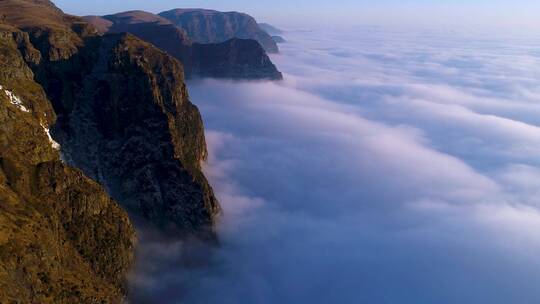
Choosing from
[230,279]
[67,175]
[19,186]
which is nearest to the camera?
[19,186]

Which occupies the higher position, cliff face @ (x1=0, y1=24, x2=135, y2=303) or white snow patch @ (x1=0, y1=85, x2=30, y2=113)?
white snow patch @ (x1=0, y1=85, x2=30, y2=113)

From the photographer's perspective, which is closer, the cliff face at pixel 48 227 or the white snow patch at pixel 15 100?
the cliff face at pixel 48 227

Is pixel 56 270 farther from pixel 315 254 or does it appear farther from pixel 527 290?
pixel 527 290

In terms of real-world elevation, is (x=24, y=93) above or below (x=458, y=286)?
above

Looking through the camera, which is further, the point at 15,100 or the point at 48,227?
the point at 15,100

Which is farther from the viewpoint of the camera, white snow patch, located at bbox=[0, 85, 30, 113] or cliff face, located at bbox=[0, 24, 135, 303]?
white snow patch, located at bbox=[0, 85, 30, 113]

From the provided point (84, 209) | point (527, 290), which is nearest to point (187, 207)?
→ point (84, 209)

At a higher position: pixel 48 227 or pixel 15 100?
pixel 15 100

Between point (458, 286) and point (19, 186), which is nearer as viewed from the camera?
point (19, 186)
